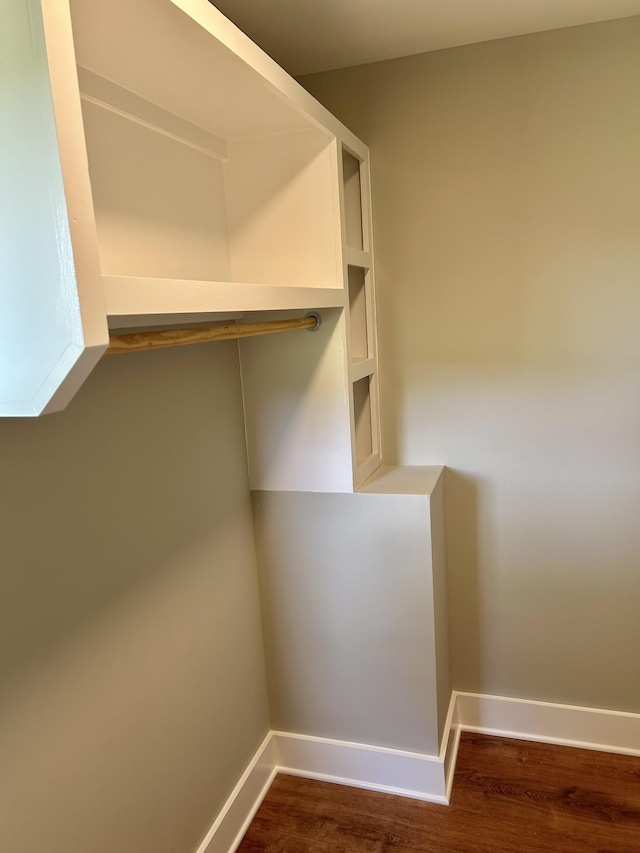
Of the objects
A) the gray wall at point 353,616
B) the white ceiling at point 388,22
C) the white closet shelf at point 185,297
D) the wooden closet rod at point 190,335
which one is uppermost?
the white ceiling at point 388,22

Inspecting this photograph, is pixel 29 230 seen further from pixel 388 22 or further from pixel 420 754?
pixel 420 754

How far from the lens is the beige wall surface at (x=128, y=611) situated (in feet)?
3.68

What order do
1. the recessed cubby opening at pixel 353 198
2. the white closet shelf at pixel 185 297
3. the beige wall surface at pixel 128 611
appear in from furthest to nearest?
the recessed cubby opening at pixel 353 198
the beige wall surface at pixel 128 611
the white closet shelf at pixel 185 297

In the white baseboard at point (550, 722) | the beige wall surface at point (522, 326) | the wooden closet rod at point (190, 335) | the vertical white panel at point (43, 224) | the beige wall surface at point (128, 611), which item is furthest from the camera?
the white baseboard at point (550, 722)

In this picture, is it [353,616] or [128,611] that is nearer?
[128,611]

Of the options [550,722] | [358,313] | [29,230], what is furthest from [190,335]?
[550,722]

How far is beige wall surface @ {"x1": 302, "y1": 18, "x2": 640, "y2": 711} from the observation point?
6.12 ft

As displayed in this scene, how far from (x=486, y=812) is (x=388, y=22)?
7.61 ft

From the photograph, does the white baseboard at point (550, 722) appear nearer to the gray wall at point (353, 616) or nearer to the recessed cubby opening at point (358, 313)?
the gray wall at point (353, 616)

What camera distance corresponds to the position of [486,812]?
1892 millimetres

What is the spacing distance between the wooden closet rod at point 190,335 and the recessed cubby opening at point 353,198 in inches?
15.8

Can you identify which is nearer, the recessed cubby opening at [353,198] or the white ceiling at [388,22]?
the white ceiling at [388,22]

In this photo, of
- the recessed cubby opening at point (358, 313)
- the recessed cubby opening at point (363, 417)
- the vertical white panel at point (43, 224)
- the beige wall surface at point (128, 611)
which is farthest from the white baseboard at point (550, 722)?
the vertical white panel at point (43, 224)

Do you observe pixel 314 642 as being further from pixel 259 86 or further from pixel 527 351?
pixel 259 86
